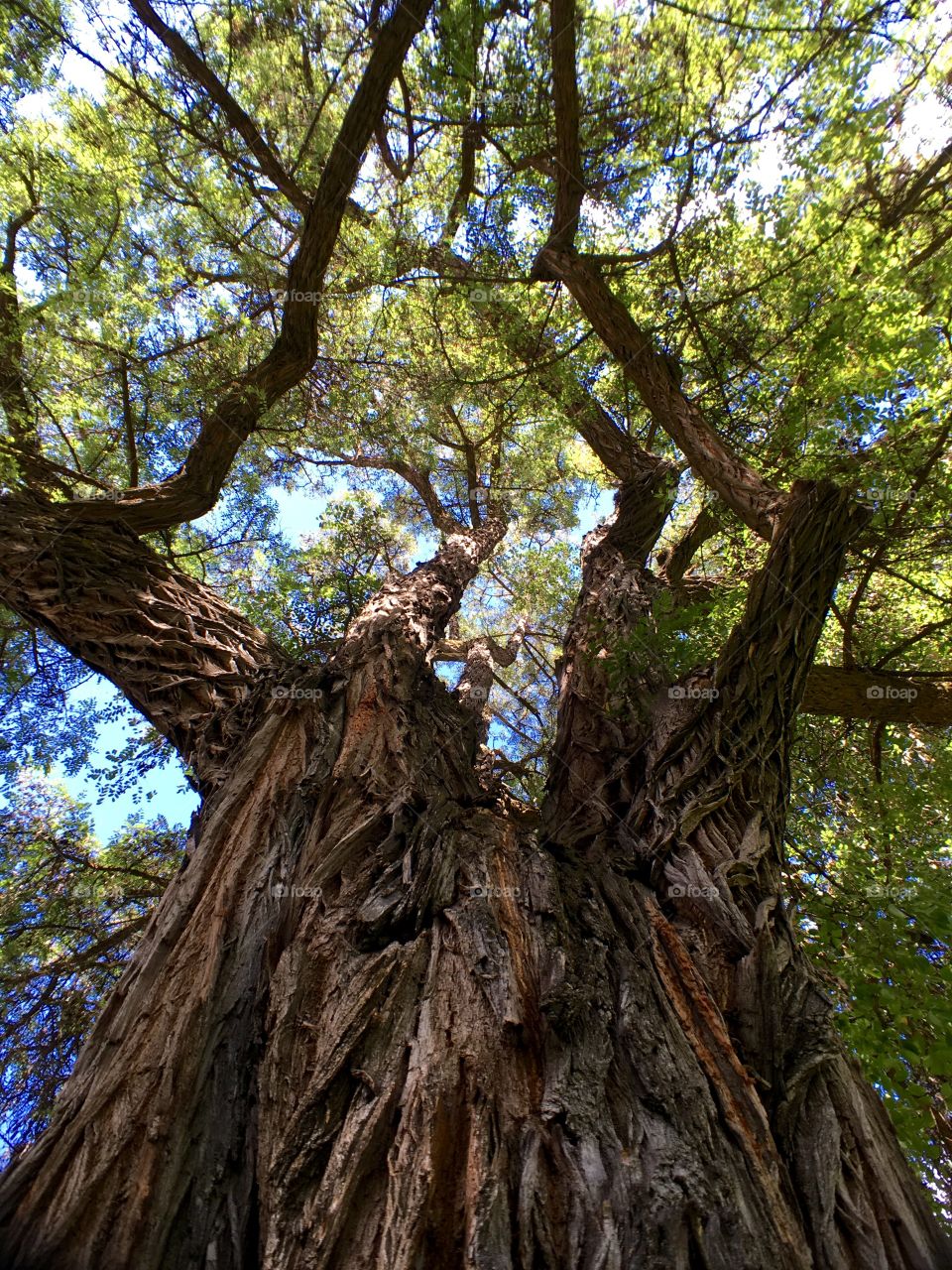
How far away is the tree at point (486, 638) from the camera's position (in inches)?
70.2

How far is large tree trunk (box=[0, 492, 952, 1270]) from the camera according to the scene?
162 centimetres

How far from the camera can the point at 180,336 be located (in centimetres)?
657

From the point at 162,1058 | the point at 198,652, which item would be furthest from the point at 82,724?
the point at 162,1058

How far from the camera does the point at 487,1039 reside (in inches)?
79.2

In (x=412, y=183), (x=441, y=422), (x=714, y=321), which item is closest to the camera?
(x=714, y=321)

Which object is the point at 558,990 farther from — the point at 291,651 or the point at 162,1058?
the point at 291,651

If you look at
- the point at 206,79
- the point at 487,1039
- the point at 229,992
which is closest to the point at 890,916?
the point at 487,1039

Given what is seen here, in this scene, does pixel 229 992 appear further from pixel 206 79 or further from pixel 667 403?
pixel 206 79

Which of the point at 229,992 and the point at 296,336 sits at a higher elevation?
the point at 296,336

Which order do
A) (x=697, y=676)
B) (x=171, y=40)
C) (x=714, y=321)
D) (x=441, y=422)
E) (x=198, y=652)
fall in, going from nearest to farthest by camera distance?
(x=697, y=676)
(x=198, y=652)
(x=171, y=40)
(x=714, y=321)
(x=441, y=422)

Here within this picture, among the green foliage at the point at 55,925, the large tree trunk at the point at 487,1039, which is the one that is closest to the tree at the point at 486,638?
the large tree trunk at the point at 487,1039

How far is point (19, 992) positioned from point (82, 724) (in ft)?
9.07

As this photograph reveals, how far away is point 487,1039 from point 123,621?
3578 mm

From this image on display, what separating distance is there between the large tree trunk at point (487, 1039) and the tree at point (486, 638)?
14 mm
